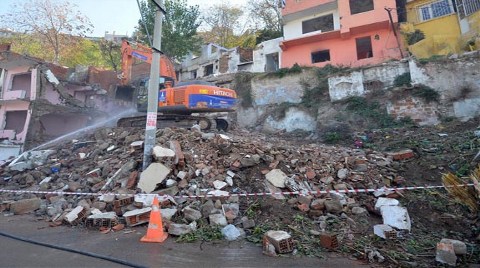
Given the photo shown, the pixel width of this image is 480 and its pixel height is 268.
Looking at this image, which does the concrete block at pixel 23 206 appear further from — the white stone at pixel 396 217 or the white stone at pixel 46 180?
the white stone at pixel 396 217

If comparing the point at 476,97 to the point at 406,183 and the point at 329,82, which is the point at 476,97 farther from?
the point at 406,183

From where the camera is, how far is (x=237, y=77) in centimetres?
1955

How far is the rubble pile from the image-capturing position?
5.27m

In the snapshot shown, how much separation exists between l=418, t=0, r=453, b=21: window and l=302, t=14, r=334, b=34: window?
5899mm

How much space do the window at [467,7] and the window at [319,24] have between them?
25.2 ft

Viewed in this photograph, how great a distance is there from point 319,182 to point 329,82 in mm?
10674

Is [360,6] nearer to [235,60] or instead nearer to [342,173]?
[235,60]

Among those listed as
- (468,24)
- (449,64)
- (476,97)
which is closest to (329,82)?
(449,64)

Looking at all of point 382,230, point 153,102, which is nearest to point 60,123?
point 153,102

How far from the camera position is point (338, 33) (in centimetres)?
2023

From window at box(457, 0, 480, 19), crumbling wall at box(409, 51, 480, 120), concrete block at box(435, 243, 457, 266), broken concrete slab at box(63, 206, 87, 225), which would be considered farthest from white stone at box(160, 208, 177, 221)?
window at box(457, 0, 480, 19)

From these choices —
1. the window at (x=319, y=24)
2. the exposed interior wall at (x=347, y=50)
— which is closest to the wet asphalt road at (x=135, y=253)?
the exposed interior wall at (x=347, y=50)

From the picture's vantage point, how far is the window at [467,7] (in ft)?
54.2

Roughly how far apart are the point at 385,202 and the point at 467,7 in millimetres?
18262
